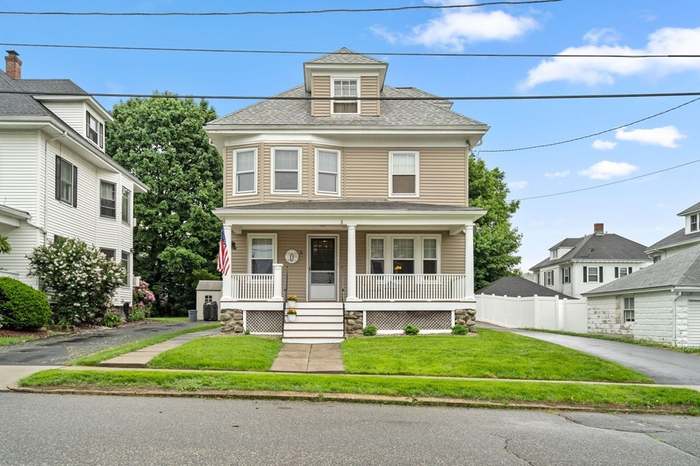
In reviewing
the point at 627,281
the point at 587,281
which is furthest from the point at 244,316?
the point at 587,281

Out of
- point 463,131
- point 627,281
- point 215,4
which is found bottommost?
point 627,281

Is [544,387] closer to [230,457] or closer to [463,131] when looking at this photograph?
[230,457]

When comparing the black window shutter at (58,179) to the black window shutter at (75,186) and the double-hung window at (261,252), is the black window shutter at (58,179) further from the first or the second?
the double-hung window at (261,252)

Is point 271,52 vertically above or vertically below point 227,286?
above

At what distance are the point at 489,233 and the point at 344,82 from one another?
1891 cm

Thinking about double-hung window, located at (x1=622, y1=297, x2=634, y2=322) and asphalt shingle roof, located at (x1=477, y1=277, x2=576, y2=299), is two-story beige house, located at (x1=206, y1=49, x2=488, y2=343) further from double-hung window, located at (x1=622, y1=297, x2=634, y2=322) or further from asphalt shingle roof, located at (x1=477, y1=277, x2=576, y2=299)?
asphalt shingle roof, located at (x1=477, y1=277, x2=576, y2=299)

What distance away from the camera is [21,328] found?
59.0ft

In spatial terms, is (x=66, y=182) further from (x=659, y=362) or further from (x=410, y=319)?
(x=659, y=362)

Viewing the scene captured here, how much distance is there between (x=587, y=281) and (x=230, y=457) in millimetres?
45153

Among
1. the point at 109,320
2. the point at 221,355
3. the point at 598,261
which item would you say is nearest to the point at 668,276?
the point at 221,355

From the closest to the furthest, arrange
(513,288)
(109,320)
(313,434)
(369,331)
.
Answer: (313,434) < (369,331) < (109,320) < (513,288)

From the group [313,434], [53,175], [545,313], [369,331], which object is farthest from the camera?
[545,313]

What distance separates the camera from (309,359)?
45.8 feet

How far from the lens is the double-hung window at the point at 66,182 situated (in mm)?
21844
